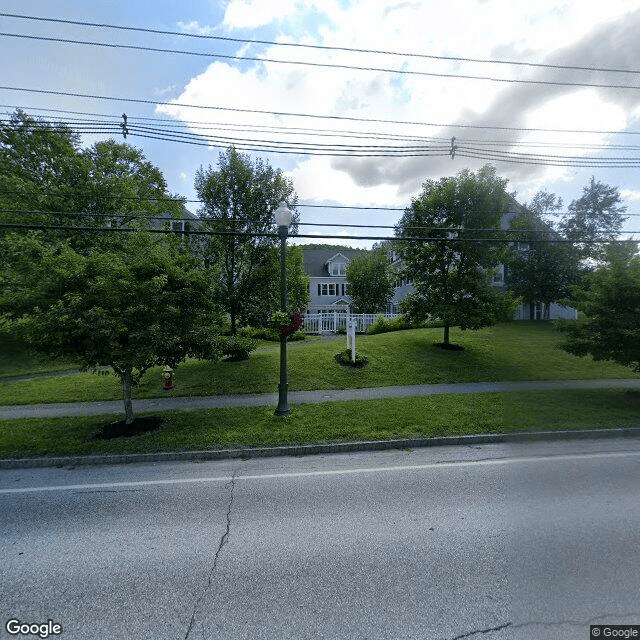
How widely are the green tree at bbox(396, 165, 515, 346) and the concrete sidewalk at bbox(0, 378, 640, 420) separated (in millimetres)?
3241

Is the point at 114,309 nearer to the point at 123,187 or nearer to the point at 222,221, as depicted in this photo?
the point at 222,221

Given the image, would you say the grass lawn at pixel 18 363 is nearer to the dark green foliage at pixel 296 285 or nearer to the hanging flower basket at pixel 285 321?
the hanging flower basket at pixel 285 321

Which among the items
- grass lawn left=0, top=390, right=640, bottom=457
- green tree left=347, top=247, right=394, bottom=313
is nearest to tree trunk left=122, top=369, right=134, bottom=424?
grass lawn left=0, top=390, right=640, bottom=457

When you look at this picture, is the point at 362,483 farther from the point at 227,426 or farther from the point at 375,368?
the point at 375,368

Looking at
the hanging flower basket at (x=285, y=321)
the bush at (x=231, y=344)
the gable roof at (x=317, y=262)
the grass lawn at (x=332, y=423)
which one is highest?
the gable roof at (x=317, y=262)

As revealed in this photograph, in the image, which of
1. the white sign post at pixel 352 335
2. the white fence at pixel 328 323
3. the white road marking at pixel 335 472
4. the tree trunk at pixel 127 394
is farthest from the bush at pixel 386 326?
the tree trunk at pixel 127 394

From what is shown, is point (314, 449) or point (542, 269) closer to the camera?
point (314, 449)

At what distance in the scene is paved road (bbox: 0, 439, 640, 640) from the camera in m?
2.63

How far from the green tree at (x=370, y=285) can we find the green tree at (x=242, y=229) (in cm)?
2282

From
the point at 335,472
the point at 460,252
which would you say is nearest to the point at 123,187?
the point at 460,252

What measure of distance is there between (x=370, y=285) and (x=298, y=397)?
88.5 feet

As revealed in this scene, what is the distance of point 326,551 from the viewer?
344 centimetres

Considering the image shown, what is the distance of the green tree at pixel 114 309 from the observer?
21.2 ft

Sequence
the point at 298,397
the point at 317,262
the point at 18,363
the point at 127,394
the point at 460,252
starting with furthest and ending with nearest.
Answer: the point at 317,262
the point at 18,363
the point at 460,252
the point at 298,397
the point at 127,394
